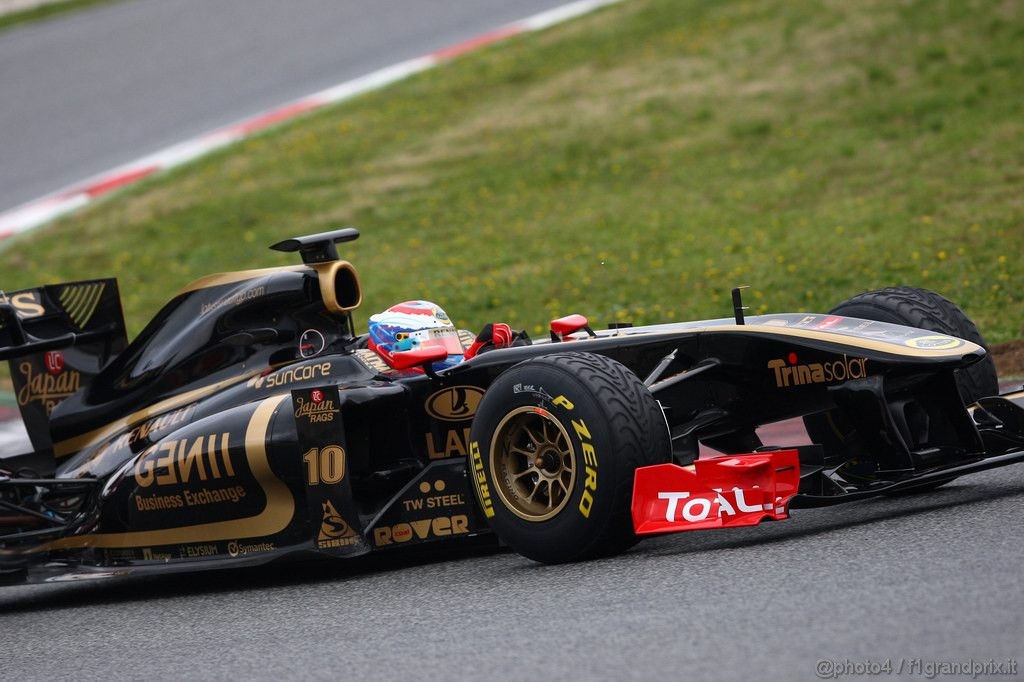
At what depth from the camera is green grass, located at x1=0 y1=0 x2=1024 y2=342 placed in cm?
1239

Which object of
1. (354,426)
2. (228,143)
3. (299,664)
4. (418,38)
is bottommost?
(299,664)

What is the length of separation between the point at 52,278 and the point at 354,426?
10.5 m

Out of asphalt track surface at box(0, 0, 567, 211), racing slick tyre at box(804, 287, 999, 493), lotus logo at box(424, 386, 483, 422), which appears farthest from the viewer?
asphalt track surface at box(0, 0, 567, 211)

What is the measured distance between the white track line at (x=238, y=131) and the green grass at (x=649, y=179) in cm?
55

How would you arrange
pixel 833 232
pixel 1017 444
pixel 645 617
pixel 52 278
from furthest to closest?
pixel 52 278, pixel 833 232, pixel 1017 444, pixel 645 617

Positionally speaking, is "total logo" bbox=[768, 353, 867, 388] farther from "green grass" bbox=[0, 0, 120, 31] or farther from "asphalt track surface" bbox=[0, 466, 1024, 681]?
"green grass" bbox=[0, 0, 120, 31]

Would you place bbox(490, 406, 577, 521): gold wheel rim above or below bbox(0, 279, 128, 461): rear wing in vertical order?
below

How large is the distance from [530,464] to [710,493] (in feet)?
2.56

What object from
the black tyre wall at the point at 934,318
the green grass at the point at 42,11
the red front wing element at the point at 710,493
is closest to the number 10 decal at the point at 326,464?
the red front wing element at the point at 710,493

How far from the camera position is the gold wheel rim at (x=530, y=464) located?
550 centimetres

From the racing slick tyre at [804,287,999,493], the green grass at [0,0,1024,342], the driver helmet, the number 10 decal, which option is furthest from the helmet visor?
the green grass at [0,0,1024,342]

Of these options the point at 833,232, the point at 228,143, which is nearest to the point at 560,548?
the point at 833,232

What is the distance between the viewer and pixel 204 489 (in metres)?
6.47

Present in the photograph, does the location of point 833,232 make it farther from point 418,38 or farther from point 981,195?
point 418,38
